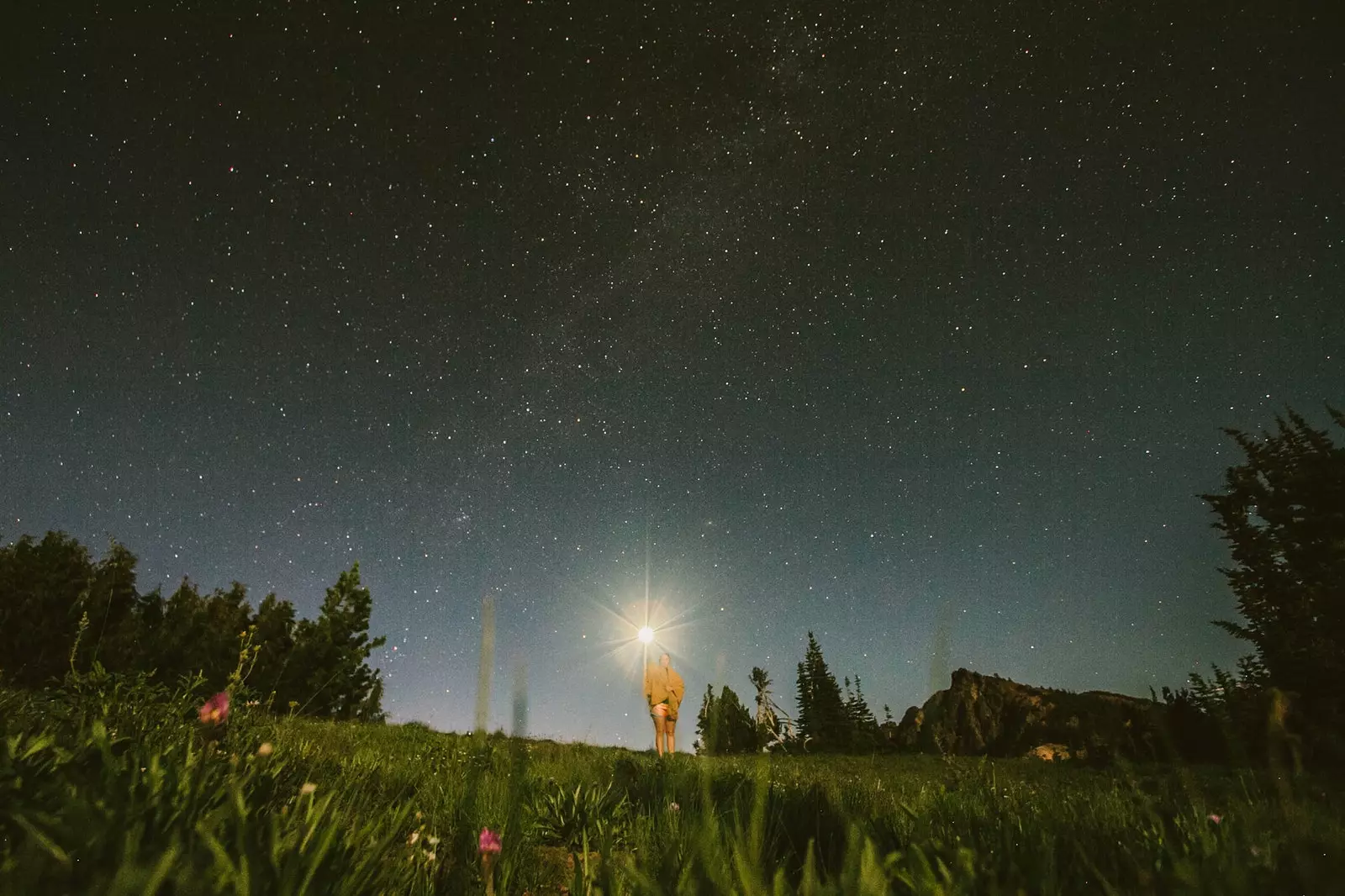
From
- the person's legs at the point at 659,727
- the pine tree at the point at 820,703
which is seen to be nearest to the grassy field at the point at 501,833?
the person's legs at the point at 659,727

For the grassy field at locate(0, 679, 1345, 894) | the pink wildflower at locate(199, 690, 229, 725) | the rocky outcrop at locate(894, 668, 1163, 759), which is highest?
the pink wildflower at locate(199, 690, 229, 725)

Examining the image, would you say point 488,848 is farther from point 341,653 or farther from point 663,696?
point 341,653

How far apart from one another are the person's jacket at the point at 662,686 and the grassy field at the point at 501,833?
946 centimetres

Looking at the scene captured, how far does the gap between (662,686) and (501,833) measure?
11381mm

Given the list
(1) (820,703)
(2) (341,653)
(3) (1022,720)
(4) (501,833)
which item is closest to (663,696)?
(4) (501,833)

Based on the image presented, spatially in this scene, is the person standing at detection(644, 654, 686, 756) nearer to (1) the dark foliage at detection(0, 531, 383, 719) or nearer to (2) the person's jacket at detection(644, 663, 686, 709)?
(2) the person's jacket at detection(644, 663, 686, 709)

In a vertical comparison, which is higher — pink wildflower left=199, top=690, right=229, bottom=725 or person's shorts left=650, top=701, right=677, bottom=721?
pink wildflower left=199, top=690, right=229, bottom=725

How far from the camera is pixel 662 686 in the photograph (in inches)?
519

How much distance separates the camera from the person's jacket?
13.1 meters

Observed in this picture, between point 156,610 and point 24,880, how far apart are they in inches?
1478

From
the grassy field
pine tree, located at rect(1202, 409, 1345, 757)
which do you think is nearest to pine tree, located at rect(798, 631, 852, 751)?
pine tree, located at rect(1202, 409, 1345, 757)

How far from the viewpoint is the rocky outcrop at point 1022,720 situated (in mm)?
15359

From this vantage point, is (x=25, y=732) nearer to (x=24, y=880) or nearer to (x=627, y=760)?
(x=24, y=880)

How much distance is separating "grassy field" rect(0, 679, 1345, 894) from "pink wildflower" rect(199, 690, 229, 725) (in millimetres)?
42
